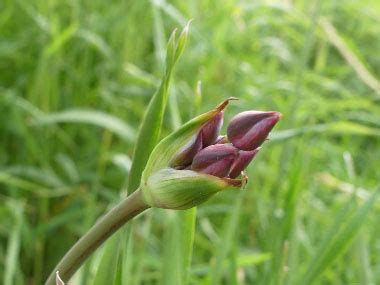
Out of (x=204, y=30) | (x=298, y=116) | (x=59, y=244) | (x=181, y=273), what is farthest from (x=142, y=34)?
(x=181, y=273)

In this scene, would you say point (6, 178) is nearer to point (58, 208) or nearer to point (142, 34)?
point (58, 208)

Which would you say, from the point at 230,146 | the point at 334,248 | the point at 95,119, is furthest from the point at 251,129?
the point at 95,119

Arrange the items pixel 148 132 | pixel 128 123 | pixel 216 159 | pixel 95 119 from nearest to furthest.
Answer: pixel 216 159 → pixel 148 132 → pixel 95 119 → pixel 128 123

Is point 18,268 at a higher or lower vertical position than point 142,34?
lower

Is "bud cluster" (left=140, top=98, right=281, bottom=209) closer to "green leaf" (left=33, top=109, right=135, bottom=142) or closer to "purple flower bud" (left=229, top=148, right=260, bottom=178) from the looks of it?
"purple flower bud" (left=229, top=148, right=260, bottom=178)

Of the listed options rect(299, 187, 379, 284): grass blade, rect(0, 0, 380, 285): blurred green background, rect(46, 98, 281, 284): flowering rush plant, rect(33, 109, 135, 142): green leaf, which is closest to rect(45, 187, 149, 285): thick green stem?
rect(46, 98, 281, 284): flowering rush plant

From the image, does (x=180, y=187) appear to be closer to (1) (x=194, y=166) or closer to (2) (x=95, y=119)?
(1) (x=194, y=166)

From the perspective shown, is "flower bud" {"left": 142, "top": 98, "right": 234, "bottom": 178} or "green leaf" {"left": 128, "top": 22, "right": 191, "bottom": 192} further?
"green leaf" {"left": 128, "top": 22, "right": 191, "bottom": 192}
